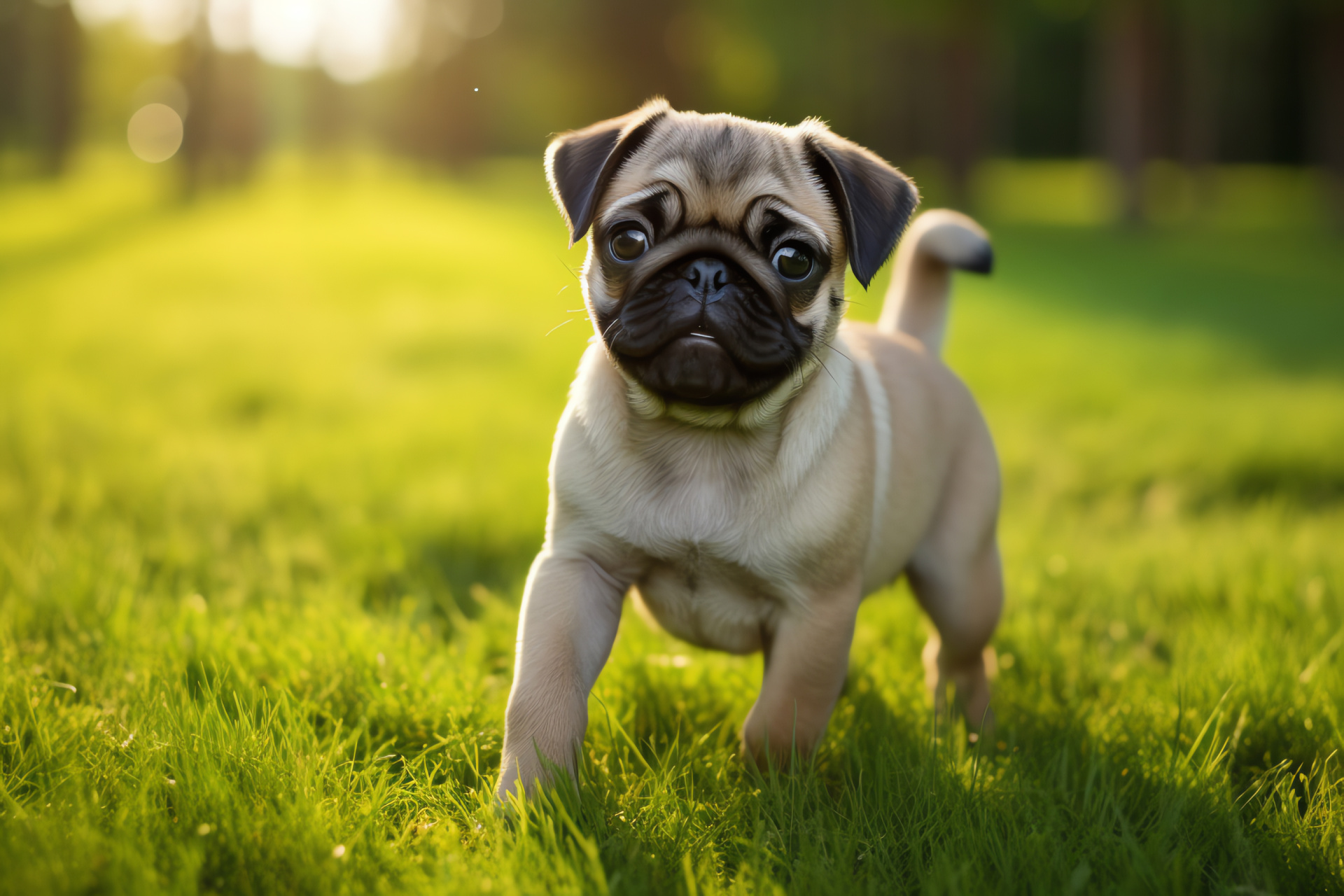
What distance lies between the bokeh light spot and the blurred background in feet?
0.33

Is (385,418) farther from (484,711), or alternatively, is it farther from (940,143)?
(940,143)

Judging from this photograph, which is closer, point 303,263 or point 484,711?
point 484,711

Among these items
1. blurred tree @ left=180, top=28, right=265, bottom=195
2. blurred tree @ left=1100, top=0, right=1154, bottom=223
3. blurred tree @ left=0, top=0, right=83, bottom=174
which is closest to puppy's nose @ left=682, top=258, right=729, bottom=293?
blurred tree @ left=1100, top=0, right=1154, bottom=223

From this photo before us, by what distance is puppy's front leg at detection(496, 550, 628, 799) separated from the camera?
8.07 feet

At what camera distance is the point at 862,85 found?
103 ft

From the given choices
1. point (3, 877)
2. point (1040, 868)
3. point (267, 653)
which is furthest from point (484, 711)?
point (1040, 868)

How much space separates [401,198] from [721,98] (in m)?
12.1

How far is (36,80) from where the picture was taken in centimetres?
4331

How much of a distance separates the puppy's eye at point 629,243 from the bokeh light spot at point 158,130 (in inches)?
1011

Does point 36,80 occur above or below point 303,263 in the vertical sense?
above

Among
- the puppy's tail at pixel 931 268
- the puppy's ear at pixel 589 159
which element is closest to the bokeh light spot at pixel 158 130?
the puppy's tail at pixel 931 268

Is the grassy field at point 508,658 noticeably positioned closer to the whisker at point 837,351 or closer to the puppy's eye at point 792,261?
the puppy's eye at point 792,261

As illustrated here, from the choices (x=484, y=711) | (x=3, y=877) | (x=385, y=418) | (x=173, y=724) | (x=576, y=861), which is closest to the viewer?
(x=3, y=877)

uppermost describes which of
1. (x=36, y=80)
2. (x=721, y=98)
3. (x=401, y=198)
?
(x=36, y=80)
